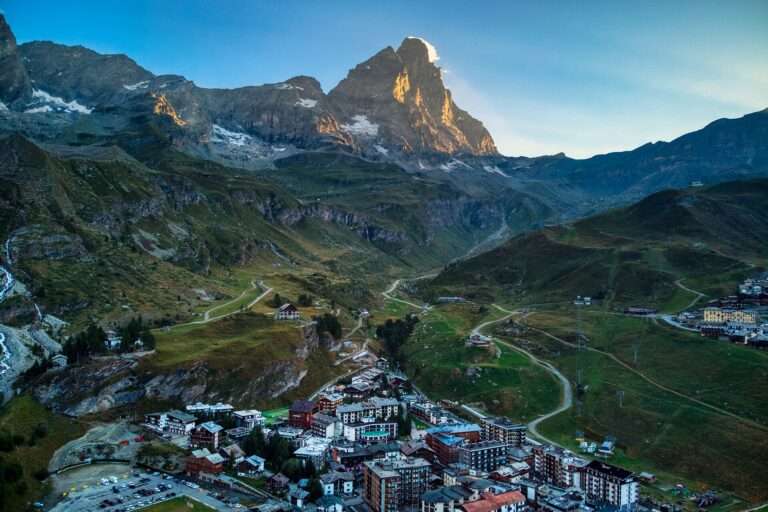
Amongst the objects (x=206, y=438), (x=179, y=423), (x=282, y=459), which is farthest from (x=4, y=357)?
(x=282, y=459)

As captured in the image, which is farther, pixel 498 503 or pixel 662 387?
pixel 662 387

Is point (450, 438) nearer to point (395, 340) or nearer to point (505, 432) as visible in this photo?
point (505, 432)

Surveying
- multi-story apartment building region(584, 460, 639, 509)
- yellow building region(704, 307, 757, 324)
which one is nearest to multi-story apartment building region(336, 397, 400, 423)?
multi-story apartment building region(584, 460, 639, 509)

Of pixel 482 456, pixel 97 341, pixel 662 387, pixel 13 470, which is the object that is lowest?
pixel 482 456

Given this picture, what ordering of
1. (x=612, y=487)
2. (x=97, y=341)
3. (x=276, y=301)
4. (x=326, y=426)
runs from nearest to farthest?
(x=612, y=487) → (x=326, y=426) → (x=97, y=341) → (x=276, y=301)

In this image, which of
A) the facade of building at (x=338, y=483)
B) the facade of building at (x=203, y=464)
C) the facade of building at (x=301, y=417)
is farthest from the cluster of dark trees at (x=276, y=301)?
the facade of building at (x=338, y=483)

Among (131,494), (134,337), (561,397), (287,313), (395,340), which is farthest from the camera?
(395,340)

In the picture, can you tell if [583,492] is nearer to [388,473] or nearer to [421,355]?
[388,473]
